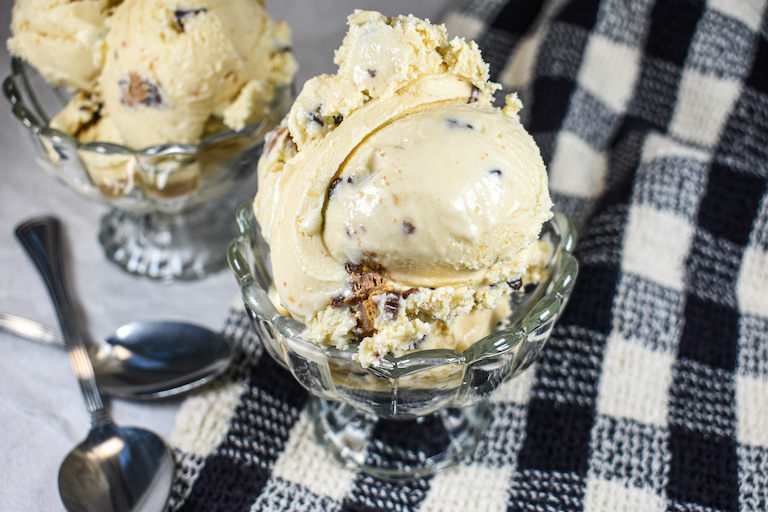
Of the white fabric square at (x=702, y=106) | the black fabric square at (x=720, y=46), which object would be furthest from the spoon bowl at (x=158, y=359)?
the black fabric square at (x=720, y=46)

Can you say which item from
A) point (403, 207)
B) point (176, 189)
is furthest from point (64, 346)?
point (403, 207)

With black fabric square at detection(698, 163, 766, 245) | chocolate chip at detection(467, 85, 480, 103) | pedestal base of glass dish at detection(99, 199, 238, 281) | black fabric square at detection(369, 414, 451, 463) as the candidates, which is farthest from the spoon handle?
black fabric square at detection(698, 163, 766, 245)

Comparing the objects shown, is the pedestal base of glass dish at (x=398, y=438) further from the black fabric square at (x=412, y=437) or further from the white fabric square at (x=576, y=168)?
the white fabric square at (x=576, y=168)

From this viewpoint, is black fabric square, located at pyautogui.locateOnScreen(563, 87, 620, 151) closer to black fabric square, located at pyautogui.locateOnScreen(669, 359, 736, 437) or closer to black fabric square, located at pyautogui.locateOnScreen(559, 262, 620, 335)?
black fabric square, located at pyautogui.locateOnScreen(559, 262, 620, 335)

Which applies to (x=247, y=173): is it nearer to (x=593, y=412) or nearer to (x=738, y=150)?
(x=593, y=412)

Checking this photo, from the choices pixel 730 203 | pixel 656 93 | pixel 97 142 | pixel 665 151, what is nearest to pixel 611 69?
pixel 656 93

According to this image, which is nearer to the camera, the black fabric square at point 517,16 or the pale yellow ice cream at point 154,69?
the pale yellow ice cream at point 154,69
